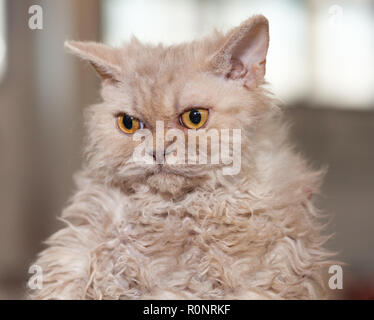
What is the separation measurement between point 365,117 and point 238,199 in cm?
195

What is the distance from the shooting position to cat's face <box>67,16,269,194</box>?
0.45 meters

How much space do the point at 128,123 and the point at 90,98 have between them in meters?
0.90

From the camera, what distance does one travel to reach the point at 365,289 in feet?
4.71

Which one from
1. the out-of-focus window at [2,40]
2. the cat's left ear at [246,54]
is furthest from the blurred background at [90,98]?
the cat's left ear at [246,54]

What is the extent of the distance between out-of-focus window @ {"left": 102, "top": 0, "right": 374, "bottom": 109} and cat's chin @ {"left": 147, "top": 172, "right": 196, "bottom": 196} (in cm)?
67

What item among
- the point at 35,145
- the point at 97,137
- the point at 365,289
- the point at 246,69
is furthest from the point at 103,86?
the point at 35,145

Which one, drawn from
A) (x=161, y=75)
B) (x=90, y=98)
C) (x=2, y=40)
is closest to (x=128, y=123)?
(x=161, y=75)

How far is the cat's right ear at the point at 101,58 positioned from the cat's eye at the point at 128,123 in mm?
51

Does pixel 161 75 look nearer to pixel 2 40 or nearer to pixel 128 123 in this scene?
pixel 128 123

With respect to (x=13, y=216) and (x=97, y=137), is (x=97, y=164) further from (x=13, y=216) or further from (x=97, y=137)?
(x=13, y=216)

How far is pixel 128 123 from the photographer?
1.57 ft

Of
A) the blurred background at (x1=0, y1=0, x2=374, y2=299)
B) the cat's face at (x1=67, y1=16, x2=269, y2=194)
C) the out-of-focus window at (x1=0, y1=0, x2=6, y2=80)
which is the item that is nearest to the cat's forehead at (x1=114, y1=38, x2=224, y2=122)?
the cat's face at (x1=67, y1=16, x2=269, y2=194)

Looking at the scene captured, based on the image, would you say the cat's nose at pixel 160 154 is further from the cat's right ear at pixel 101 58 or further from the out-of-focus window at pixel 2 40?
the out-of-focus window at pixel 2 40

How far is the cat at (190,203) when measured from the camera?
1.47ft
